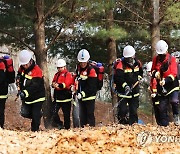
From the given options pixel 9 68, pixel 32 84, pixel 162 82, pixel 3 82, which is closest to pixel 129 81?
pixel 162 82

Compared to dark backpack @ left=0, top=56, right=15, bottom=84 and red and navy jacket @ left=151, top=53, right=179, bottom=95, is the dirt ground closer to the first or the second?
dark backpack @ left=0, top=56, right=15, bottom=84

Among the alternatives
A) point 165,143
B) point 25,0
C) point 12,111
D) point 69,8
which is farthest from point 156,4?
point 12,111

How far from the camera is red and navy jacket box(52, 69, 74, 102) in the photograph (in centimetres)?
980

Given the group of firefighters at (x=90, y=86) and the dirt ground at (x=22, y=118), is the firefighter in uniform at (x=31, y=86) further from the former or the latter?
the dirt ground at (x=22, y=118)

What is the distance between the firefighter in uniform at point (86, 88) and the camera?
9.24m

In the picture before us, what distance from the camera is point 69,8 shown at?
11703 millimetres

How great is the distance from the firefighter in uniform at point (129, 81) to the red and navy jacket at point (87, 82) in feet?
1.60

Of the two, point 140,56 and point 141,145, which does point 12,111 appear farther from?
point 141,145

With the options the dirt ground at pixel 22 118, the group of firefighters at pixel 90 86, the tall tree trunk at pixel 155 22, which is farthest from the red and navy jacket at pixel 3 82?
the tall tree trunk at pixel 155 22

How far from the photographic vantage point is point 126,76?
9.36 metres

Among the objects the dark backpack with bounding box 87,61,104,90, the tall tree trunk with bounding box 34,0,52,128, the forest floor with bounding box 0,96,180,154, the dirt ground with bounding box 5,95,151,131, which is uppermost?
the tall tree trunk with bounding box 34,0,52,128

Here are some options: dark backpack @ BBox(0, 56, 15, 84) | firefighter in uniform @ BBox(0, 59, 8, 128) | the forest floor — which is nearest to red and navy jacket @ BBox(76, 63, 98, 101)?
dark backpack @ BBox(0, 56, 15, 84)

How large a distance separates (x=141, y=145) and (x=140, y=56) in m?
10.9

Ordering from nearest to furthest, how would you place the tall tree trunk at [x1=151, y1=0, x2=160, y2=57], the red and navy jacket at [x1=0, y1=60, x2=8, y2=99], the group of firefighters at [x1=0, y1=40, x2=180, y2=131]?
the group of firefighters at [x1=0, y1=40, x2=180, y2=131] → the red and navy jacket at [x1=0, y1=60, x2=8, y2=99] → the tall tree trunk at [x1=151, y1=0, x2=160, y2=57]
